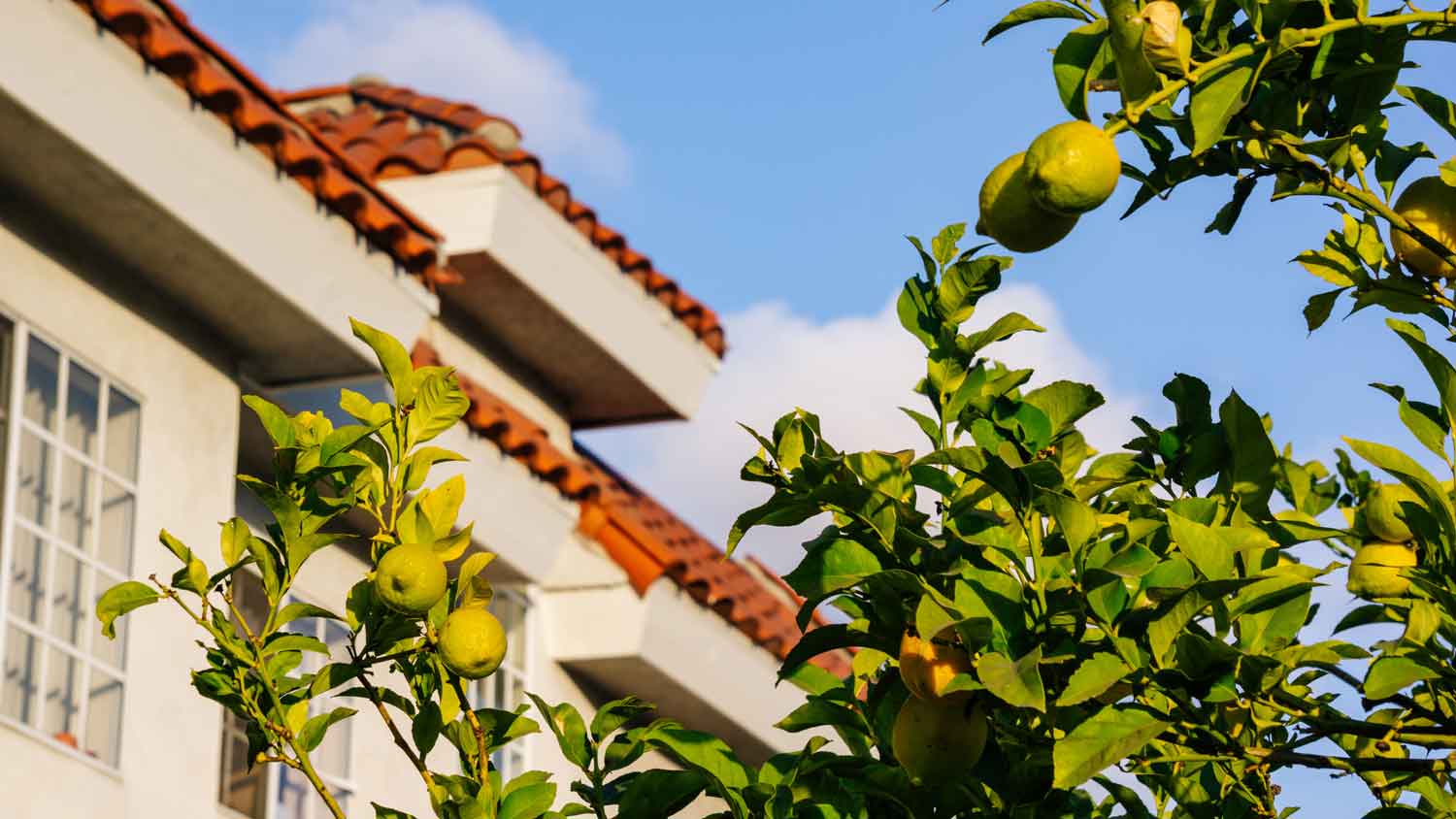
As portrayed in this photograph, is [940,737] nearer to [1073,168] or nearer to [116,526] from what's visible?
[1073,168]

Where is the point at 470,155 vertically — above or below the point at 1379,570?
above

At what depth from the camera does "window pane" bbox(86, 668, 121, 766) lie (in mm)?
6895

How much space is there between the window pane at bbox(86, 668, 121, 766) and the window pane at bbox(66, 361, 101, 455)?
884 mm

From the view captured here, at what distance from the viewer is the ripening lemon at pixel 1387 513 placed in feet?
10.0

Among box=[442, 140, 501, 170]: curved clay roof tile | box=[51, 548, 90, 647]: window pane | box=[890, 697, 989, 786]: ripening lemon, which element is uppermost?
box=[442, 140, 501, 170]: curved clay roof tile

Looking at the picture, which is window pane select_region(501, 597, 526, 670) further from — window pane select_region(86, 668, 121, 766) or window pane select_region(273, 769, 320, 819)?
window pane select_region(86, 668, 121, 766)

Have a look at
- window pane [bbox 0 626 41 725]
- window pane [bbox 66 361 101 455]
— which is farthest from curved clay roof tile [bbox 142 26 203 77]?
window pane [bbox 0 626 41 725]

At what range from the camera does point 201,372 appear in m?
7.71

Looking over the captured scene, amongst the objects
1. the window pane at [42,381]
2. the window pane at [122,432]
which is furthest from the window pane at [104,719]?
the window pane at [42,381]

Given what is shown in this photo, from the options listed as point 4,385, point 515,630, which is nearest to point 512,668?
point 515,630

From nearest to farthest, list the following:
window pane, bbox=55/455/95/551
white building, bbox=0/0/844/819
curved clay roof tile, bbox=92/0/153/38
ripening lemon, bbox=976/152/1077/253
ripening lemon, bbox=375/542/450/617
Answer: ripening lemon, bbox=976/152/1077/253
ripening lemon, bbox=375/542/450/617
curved clay roof tile, bbox=92/0/153/38
white building, bbox=0/0/844/819
window pane, bbox=55/455/95/551

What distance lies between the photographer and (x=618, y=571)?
9836mm

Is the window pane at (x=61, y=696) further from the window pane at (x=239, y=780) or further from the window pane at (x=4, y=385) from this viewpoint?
the window pane at (x=239, y=780)

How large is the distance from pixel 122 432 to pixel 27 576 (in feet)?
2.84
